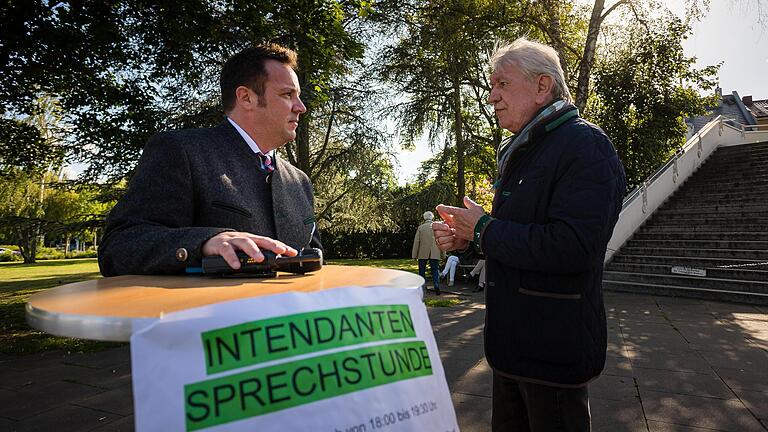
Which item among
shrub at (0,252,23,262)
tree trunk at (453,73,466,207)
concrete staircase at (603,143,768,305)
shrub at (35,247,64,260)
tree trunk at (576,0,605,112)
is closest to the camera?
concrete staircase at (603,143,768,305)

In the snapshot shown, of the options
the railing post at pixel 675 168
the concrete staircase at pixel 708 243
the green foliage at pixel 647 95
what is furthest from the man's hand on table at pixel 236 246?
the railing post at pixel 675 168

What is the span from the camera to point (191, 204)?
1.55m

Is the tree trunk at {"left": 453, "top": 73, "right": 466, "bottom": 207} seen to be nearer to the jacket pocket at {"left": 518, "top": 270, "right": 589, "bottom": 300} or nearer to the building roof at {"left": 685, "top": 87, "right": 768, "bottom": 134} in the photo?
the jacket pocket at {"left": 518, "top": 270, "right": 589, "bottom": 300}

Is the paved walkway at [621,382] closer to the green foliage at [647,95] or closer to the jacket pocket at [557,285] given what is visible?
the jacket pocket at [557,285]

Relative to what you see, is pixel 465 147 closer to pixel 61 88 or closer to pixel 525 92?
pixel 61 88

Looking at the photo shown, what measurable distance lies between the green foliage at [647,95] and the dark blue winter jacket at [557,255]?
14.6m

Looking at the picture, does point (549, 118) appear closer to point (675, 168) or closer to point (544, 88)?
point (544, 88)

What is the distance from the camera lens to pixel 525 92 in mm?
1938

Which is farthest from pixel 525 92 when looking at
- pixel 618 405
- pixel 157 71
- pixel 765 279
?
pixel 765 279

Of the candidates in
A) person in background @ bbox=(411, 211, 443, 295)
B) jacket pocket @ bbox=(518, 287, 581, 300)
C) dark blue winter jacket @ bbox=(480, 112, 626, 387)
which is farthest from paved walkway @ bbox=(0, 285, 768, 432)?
person in background @ bbox=(411, 211, 443, 295)

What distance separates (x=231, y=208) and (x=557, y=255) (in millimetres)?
1180

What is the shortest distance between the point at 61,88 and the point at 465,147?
43.9 ft

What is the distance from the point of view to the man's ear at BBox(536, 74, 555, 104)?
1907mm

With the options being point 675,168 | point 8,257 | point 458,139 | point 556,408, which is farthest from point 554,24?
point 8,257
